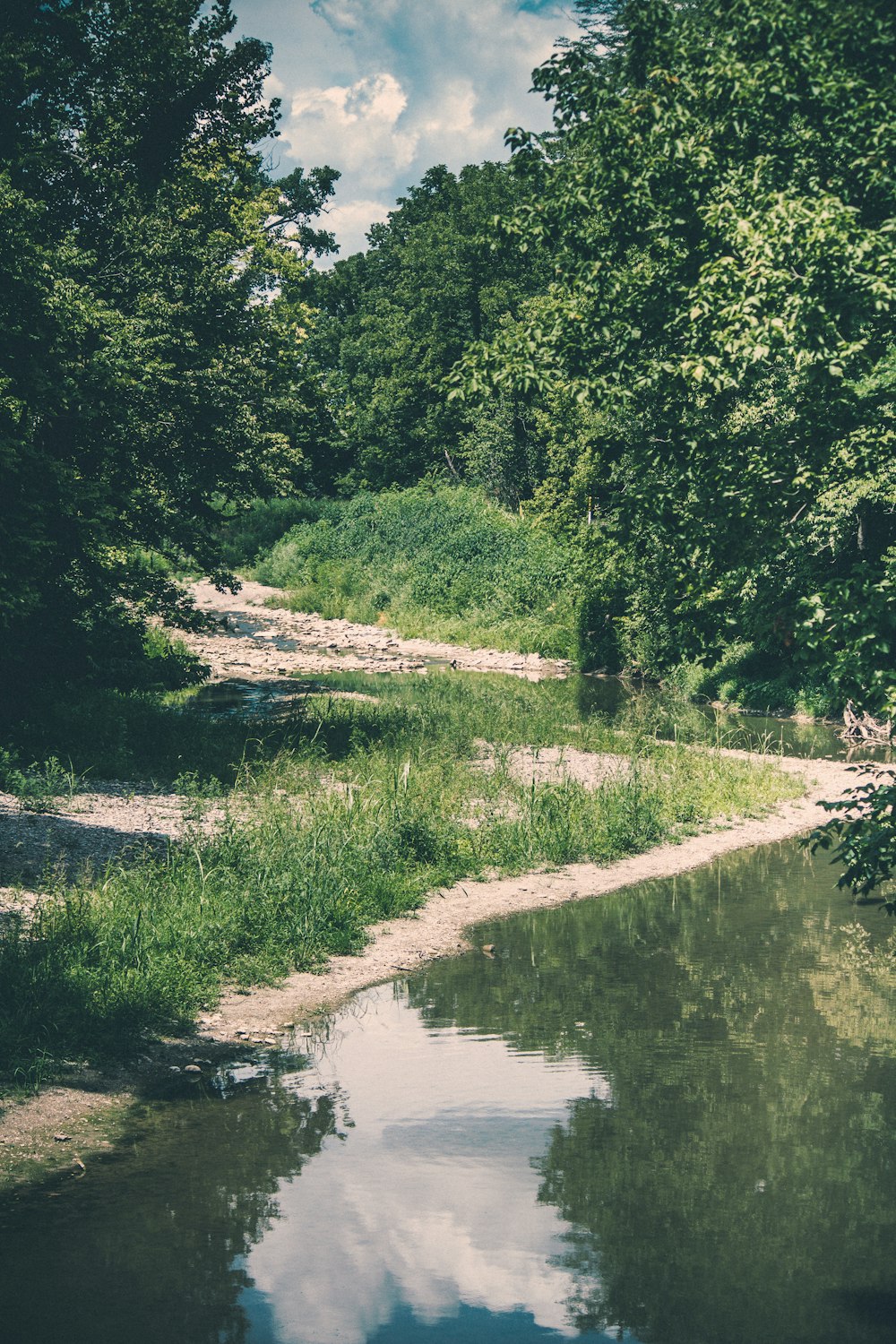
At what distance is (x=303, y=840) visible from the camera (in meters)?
13.1

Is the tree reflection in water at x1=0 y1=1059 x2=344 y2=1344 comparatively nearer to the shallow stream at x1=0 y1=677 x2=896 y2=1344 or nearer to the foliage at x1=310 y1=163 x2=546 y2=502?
the shallow stream at x1=0 y1=677 x2=896 y2=1344

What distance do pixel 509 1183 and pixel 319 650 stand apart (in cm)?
3158

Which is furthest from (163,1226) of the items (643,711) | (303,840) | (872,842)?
(643,711)

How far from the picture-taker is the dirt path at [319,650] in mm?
34656

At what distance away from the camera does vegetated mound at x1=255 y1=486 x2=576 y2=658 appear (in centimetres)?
3844

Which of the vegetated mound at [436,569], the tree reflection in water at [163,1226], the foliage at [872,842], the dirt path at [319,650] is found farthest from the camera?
the vegetated mound at [436,569]

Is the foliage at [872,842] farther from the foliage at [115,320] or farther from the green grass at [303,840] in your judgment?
the foliage at [115,320]

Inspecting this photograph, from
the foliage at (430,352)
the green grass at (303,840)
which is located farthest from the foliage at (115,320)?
the foliage at (430,352)

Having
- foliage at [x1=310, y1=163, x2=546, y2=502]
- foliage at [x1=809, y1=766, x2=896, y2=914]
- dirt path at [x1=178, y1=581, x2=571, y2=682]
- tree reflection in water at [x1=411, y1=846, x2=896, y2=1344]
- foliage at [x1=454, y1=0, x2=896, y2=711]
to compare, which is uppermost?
foliage at [x1=310, y1=163, x2=546, y2=502]

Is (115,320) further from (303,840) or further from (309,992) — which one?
(309,992)

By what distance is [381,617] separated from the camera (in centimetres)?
4381

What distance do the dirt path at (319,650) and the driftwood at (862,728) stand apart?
10330mm

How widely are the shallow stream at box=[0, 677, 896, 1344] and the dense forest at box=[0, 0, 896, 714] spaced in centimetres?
318

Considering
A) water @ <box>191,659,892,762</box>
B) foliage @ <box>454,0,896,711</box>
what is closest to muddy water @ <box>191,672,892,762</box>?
water @ <box>191,659,892,762</box>
